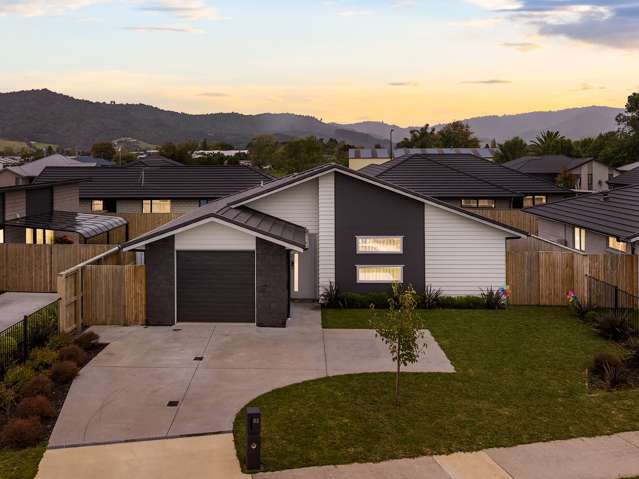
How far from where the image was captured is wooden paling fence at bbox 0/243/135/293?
2322cm

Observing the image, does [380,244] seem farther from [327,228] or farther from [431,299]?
[431,299]

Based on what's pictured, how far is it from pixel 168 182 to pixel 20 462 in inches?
1381

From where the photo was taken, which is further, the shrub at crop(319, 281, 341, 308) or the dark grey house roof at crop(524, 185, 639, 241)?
the shrub at crop(319, 281, 341, 308)

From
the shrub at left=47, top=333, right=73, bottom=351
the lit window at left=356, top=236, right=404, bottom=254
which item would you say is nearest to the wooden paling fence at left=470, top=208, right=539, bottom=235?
the lit window at left=356, top=236, right=404, bottom=254

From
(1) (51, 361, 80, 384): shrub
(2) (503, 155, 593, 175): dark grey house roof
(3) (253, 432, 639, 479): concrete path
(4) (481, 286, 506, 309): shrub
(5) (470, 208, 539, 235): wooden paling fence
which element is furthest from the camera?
(2) (503, 155, 593, 175): dark grey house roof

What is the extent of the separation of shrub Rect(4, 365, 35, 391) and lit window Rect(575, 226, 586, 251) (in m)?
21.2

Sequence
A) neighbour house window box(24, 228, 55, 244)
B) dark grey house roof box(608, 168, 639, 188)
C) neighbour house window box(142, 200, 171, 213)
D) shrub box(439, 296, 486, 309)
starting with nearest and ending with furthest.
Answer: shrub box(439, 296, 486, 309), neighbour house window box(24, 228, 55, 244), neighbour house window box(142, 200, 171, 213), dark grey house roof box(608, 168, 639, 188)

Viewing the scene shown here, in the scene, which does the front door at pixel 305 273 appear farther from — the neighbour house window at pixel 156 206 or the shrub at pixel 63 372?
the neighbour house window at pixel 156 206

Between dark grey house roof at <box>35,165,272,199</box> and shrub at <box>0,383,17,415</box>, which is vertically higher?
dark grey house roof at <box>35,165,272,199</box>

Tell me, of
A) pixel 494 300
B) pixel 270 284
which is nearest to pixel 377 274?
pixel 494 300

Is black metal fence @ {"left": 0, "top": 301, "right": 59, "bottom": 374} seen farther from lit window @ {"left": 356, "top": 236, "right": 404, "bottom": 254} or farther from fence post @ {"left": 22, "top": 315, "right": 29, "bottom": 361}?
lit window @ {"left": 356, "top": 236, "right": 404, "bottom": 254}

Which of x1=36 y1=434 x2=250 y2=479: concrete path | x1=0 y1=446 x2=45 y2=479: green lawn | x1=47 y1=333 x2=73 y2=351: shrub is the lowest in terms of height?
x1=36 y1=434 x2=250 y2=479: concrete path

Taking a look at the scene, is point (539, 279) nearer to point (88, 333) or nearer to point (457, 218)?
point (457, 218)

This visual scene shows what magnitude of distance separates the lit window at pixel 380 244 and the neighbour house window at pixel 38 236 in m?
15.2
